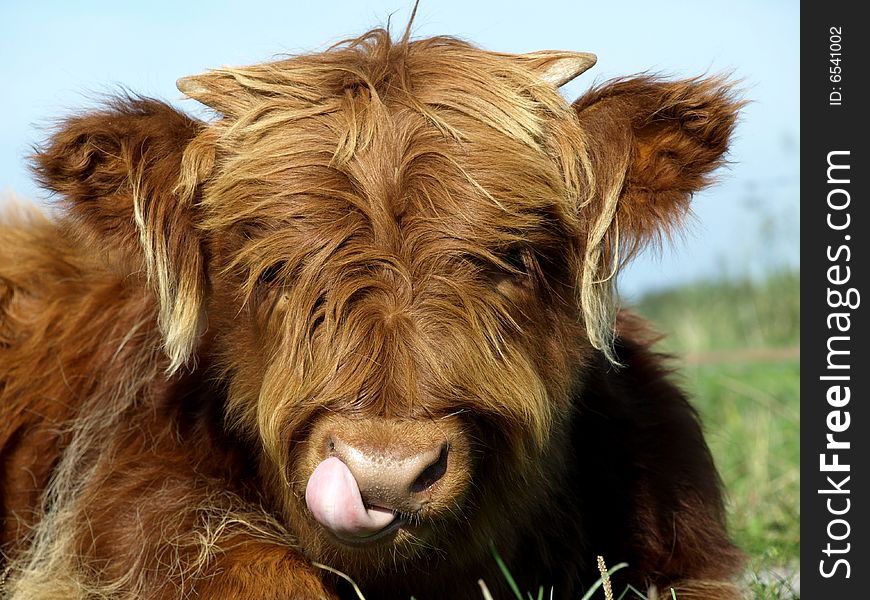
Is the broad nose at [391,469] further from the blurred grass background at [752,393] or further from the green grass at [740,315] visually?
the green grass at [740,315]

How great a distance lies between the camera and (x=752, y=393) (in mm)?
7645

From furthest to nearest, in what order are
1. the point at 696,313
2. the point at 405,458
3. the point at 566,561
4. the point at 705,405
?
the point at 696,313 < the point at 705,405 < the point at 566,561 < the point at 405,458

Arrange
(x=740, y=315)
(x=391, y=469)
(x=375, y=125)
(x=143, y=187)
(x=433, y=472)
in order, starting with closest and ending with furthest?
(x=391, y=469) < (x=433, y=472) < (x=375, y=125) < (x=143, y=187) < (x=740, y=315)

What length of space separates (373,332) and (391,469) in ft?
1.24

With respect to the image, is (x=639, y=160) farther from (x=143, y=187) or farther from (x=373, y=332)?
(x=143, y=187)

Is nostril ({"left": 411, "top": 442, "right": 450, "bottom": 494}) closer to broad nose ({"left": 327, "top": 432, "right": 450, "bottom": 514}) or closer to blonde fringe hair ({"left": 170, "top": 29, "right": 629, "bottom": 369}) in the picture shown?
broad nose ({"left": 327, "top": 432, "right": 450, "bottom": 514})

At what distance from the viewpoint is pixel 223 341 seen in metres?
3.34

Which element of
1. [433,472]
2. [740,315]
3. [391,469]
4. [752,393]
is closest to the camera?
[391,469]

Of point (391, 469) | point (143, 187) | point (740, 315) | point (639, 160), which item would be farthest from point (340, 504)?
point (740, 315)

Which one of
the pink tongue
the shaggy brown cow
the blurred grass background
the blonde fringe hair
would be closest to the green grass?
the blurred grass background

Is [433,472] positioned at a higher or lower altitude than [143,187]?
lower

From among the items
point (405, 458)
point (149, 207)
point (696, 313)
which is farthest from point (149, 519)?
point (696, 313)
